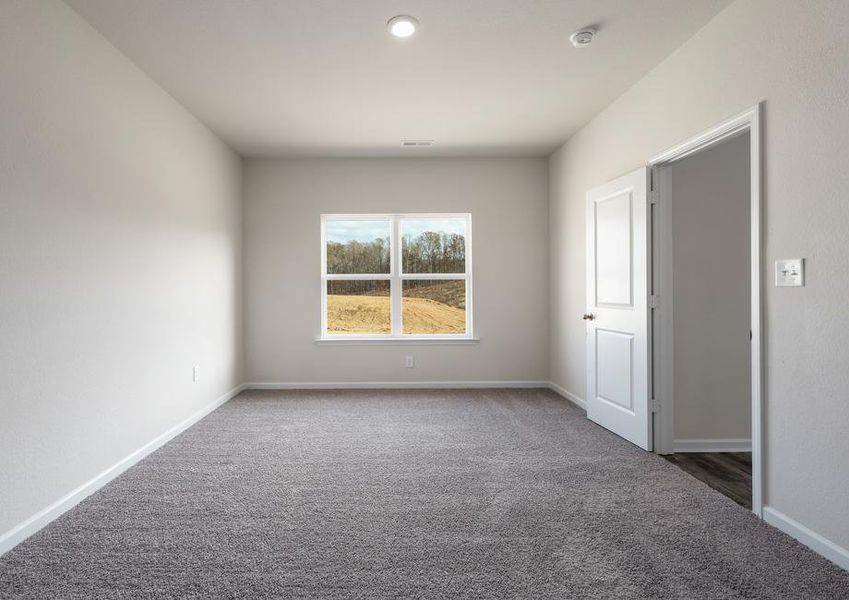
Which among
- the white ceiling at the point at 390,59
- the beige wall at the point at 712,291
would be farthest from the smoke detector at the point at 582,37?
the beige wall at the point at 712,291

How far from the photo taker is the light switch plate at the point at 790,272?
2020 mm

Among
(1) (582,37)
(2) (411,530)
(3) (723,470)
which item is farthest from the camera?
(3) (723,470)

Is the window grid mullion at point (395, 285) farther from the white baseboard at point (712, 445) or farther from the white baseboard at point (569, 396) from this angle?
the white baseboard at point (712, 445)

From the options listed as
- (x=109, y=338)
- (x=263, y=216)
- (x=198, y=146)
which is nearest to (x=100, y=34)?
(x=198, y=146)

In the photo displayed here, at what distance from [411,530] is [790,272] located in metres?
2.07

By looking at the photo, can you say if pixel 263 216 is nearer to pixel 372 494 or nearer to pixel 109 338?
pixel 109 338

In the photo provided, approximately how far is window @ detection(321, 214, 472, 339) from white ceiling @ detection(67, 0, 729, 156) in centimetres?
119

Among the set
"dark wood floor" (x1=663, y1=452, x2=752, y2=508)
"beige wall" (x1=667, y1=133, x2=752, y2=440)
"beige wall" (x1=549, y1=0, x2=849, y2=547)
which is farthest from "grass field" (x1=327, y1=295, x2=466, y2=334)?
"beige wall" (x1=549, y1=0, x2=849, y2=547)

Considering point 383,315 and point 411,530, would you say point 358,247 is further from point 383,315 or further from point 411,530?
point 411,530

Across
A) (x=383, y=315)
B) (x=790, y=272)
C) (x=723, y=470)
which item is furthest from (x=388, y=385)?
(x=790, y=272)

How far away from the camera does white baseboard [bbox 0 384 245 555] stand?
1993 millimetres

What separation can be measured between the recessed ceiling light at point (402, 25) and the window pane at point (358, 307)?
A: 2985mm

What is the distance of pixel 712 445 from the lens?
324cm

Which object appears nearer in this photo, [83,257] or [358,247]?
[83,257]
